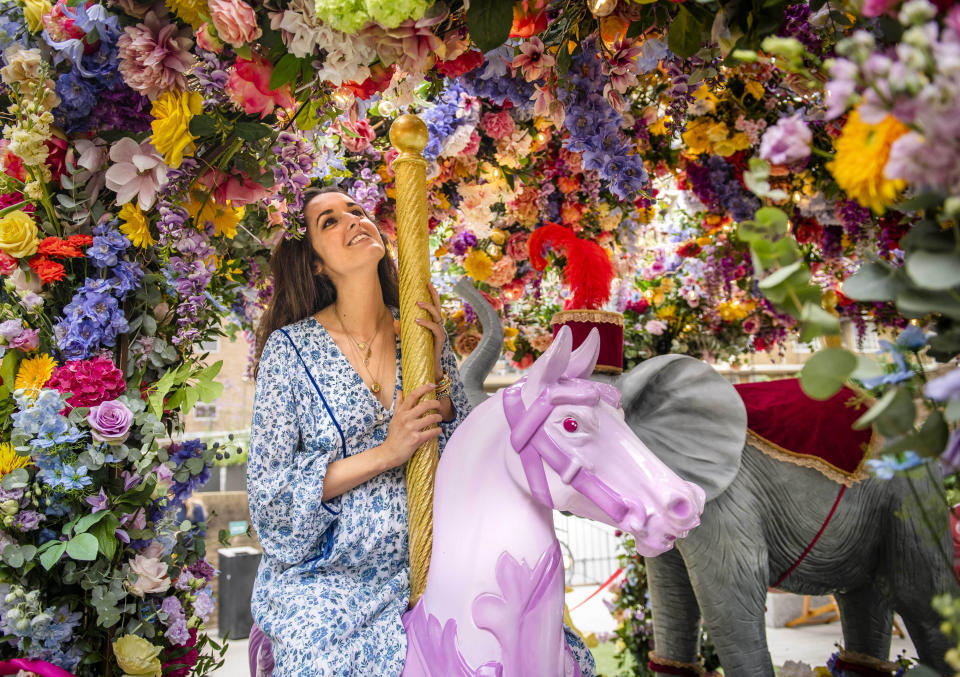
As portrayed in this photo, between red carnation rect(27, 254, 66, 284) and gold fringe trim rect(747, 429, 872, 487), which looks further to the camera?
gold fringe trim rect(747, 429, 872, 487)

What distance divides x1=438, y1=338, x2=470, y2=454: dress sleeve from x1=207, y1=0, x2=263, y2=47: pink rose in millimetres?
1053

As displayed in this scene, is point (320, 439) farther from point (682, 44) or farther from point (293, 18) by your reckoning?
point (682, 44)

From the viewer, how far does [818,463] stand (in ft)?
9.09

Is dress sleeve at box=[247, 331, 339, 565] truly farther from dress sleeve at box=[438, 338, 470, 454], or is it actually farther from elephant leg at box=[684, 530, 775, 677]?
elephant leg at box=[684, 530, 775, 677]

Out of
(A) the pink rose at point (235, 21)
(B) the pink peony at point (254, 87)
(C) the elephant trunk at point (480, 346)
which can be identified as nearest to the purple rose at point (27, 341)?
(B) the pink peony at point (254, 87)

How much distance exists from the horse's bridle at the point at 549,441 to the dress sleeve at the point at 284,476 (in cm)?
57

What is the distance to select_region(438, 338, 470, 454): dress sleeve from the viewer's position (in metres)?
2.29

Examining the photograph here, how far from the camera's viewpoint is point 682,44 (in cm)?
158

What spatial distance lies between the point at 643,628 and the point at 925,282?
3.75m

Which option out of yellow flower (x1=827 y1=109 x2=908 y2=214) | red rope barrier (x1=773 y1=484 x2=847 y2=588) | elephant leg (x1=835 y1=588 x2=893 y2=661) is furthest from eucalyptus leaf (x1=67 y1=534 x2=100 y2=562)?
elephant leg (x1=835 y1=588 x2=893 y2=661)

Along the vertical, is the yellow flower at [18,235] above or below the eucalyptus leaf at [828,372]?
above

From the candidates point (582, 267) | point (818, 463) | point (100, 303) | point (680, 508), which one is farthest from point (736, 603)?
point (100, 303)

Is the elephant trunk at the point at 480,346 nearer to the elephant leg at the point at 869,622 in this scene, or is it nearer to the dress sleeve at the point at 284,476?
the dress sleeve at the point at 284,476

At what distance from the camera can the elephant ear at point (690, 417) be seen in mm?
2330
